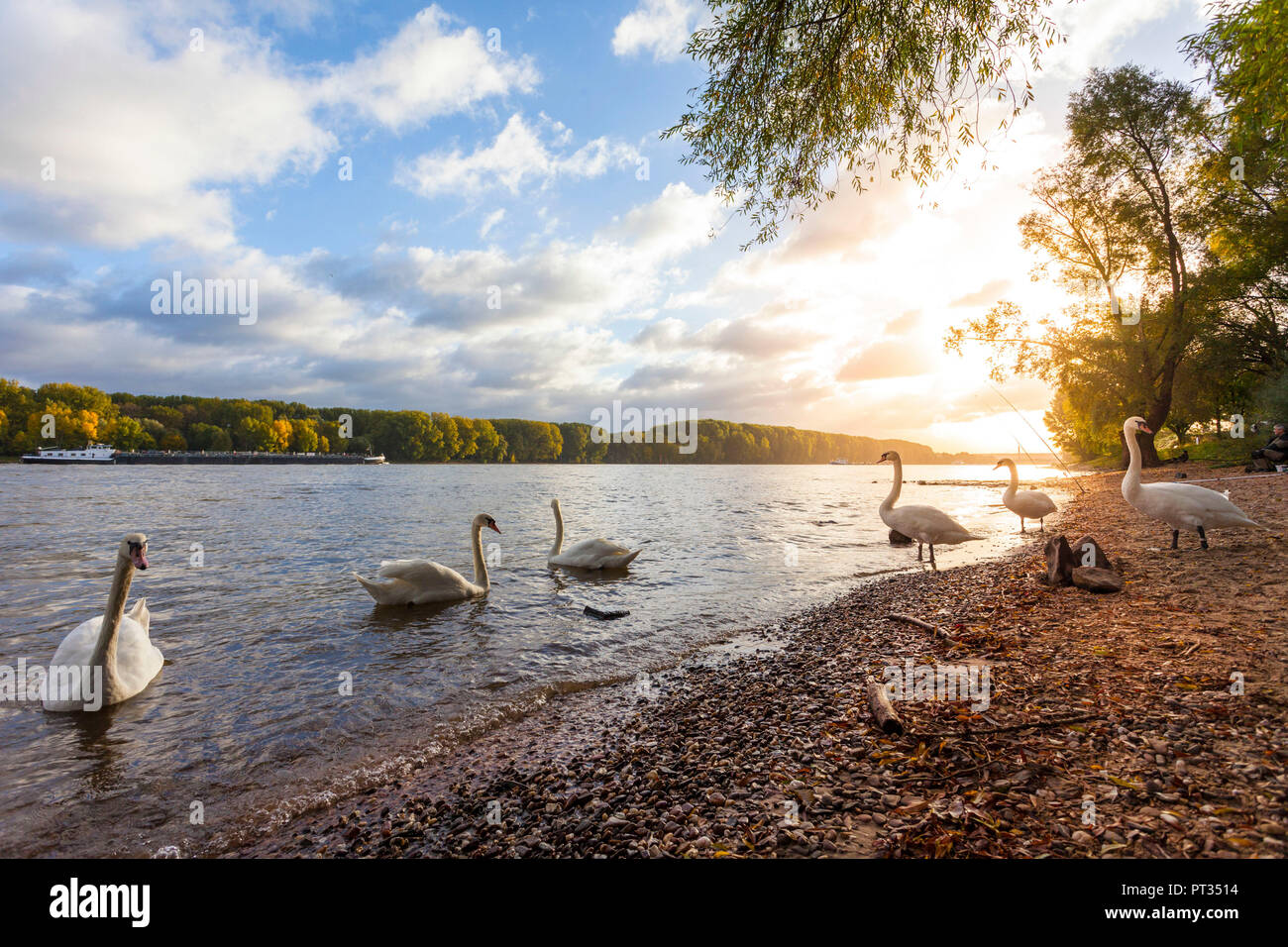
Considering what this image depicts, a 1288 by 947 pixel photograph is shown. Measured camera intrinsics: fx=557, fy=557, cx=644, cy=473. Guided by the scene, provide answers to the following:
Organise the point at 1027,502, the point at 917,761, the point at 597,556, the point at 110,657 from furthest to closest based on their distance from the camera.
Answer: the point at 1027,502, the point at 597,556, the point at 110,657, the point at 917,761

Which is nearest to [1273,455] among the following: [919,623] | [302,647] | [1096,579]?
[1096,579]

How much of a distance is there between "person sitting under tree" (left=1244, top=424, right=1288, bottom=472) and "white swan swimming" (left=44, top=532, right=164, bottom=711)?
3493 centimetres

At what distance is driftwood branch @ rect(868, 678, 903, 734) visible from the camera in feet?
15.6

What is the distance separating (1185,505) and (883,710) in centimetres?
948

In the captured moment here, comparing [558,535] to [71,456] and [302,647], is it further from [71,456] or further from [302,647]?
[71,456]

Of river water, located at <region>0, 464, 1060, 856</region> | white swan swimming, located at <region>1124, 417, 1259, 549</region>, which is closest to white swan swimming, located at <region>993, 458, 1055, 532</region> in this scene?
river water, located at <region>0, 464, 1060, 856</region>

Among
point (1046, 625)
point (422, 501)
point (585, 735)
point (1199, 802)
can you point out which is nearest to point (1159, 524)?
point (1046, 625)

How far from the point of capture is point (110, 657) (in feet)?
22.1

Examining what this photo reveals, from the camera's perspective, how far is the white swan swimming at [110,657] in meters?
6.54

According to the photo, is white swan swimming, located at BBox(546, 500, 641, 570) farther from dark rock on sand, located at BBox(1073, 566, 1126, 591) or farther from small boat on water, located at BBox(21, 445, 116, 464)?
small boat on water, located at BBox(21, 445, 116, 464)

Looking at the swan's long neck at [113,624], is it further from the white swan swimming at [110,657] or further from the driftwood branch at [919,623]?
the driftwood branch at [919,623]

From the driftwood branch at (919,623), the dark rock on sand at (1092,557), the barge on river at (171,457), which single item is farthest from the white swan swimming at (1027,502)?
the barge on river at (171,457)

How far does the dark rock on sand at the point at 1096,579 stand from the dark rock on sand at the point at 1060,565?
0.16 m
